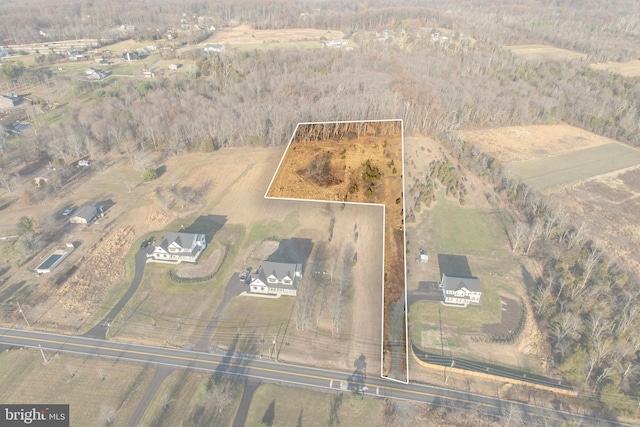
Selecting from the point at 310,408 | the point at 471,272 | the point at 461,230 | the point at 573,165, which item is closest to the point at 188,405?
the point at 310,408

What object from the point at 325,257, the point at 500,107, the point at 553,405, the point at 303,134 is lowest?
the point at 553,405

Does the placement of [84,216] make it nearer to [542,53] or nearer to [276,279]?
[276,279]

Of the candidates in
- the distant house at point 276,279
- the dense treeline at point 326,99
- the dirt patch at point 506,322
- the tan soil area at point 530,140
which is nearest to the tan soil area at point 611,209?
the tan soil area at point 530,140

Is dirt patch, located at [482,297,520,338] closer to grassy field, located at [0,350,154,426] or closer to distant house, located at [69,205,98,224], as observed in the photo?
grassy field, located at [0,350,154,426]

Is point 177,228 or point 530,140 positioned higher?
point 530,140

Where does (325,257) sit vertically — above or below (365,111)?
below

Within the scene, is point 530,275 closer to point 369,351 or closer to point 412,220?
point 412,220

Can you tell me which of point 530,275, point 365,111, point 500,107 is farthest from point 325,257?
point 500,107

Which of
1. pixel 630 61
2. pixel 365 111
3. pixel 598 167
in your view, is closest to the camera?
pixel 365 111
